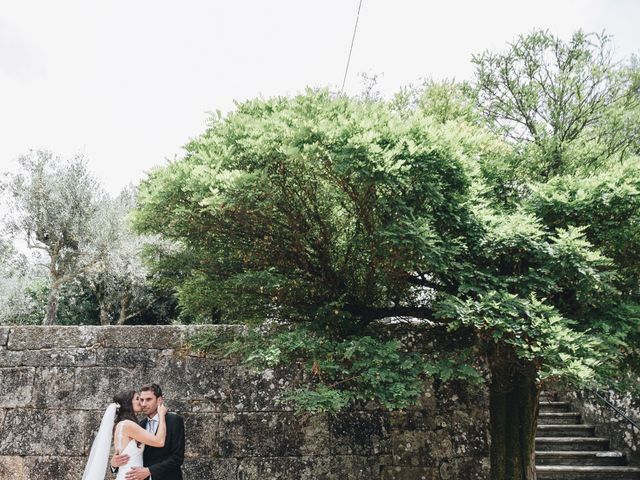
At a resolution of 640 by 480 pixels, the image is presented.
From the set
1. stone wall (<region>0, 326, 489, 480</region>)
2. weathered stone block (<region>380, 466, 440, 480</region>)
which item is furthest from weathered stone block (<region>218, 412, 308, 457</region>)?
weathered stone block (<region>380, 466, 440, 480</region>)

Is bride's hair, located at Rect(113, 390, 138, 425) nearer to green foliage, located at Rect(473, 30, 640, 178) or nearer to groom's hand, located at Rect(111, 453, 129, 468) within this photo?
groom's hand, located at Rect(111, 453, 129, 468)

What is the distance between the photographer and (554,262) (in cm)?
357

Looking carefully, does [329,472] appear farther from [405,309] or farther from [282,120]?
[282,120]

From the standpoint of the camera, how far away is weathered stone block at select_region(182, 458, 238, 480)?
5.09 meters

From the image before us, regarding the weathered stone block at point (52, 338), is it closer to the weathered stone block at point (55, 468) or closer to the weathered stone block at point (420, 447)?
the weathered stone block at point (55, 468)

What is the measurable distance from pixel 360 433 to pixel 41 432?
3445 millimetres

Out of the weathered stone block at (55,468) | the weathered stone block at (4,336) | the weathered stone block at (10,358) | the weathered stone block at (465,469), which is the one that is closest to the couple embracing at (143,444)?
the weathered stone block at (55,468)

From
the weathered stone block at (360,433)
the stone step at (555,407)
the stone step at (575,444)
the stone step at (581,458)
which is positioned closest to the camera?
the weathered stone block at (360,433)

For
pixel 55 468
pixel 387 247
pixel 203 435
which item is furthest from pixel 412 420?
pixel 55 468

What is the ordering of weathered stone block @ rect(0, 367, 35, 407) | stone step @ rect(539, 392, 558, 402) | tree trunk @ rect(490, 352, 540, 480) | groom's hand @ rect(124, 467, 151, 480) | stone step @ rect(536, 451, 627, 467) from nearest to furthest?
groom's hand @ rect(124, 467, 151, 480)
tree trunk @ rect(490, 352, 540, 480)
weathered stone block @ rect(0, 367, 35, 407)
stone step @ rect(536, 451, 627, 467)
stone step @ rect(539, 392, 558, 402)

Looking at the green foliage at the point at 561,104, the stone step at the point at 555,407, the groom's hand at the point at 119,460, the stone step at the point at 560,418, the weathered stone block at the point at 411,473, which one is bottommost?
the weathered stone block at the point at 411,473

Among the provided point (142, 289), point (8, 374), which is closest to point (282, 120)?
point (8, 374)

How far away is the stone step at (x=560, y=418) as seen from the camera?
7.65m

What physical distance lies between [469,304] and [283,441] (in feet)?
9.04
